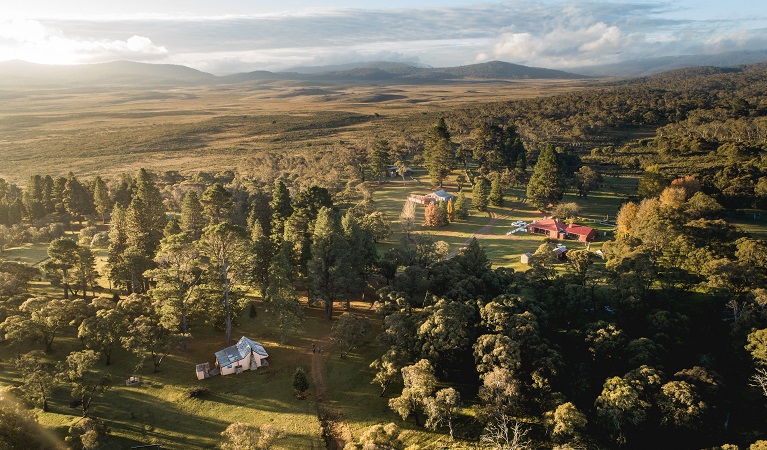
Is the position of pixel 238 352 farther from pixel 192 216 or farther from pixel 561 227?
pixel 561 227

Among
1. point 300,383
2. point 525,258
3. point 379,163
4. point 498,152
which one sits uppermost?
point 498,152

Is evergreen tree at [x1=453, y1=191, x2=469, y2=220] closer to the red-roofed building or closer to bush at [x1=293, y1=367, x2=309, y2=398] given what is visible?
the red-roofed building

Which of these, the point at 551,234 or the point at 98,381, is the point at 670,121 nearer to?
the point at 551,234

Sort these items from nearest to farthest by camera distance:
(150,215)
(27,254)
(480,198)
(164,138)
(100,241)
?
(150,215) → (27,254) → (100,241) → (480,198) → (164,138)

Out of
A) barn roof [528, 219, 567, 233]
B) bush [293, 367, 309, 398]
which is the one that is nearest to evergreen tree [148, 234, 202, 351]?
bush [293, 367, 309, 398]

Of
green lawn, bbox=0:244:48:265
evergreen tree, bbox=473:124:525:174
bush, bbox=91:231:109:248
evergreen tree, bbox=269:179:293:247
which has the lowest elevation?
green lawn, bbox=0:244:48:265

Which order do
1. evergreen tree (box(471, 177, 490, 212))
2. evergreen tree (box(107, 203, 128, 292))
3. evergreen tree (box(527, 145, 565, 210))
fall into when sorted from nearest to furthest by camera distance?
1. evergreen tree (box(107, 203, 128, 292))
2. evergreen tree (box(527, 145, 565, 210))
3. evergreen tree (box(471, 177, 490, 212))

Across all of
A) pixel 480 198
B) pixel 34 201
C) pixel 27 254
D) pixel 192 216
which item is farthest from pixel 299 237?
pixel 34 201
